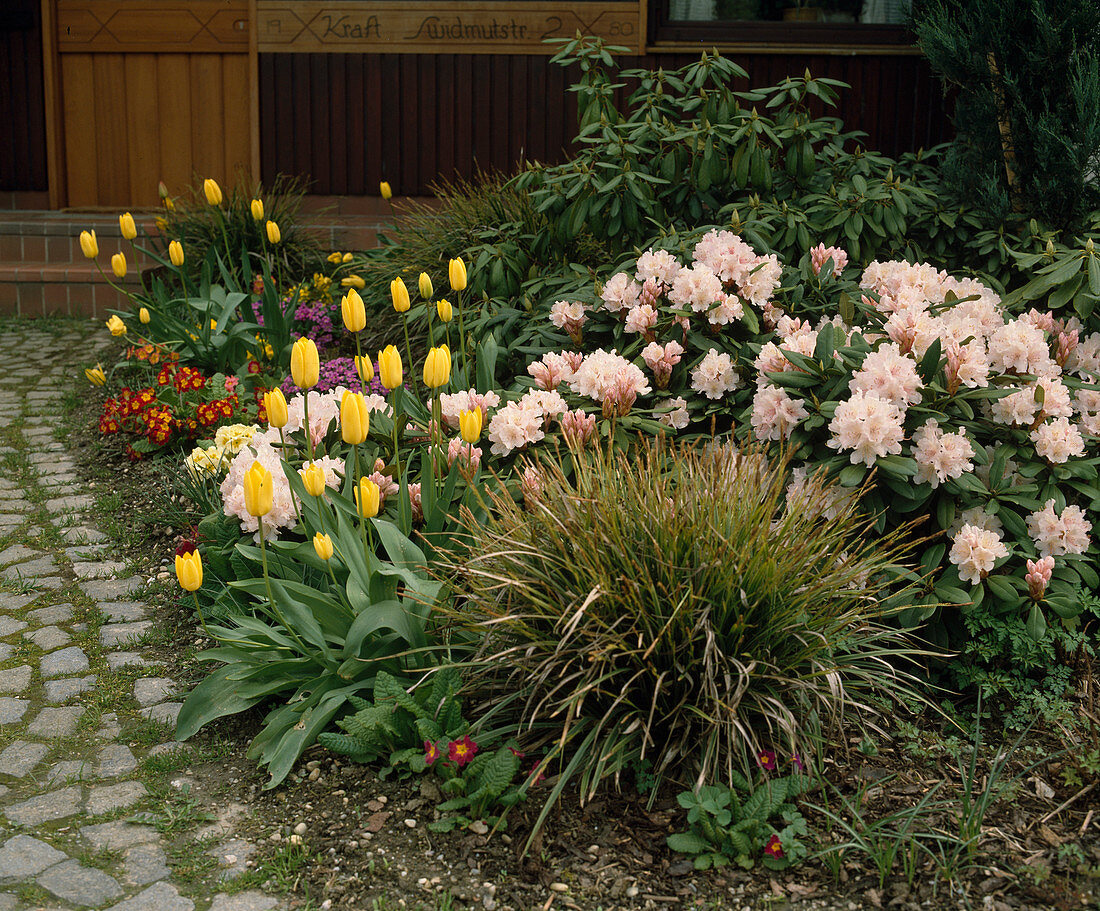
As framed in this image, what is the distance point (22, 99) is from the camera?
7469 mm

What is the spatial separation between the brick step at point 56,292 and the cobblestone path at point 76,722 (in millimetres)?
2626

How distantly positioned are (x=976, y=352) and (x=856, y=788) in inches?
48.0

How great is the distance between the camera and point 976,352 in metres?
2.76

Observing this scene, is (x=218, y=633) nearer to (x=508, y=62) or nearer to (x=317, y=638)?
(x=317, y=638)

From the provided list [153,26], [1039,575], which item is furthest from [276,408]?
[153,26]

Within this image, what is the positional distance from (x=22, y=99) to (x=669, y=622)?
290 inches

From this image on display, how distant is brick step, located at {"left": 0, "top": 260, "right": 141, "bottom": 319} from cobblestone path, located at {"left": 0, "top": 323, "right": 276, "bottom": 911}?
263 centimetres

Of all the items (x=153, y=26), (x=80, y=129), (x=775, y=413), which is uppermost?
(x=153, y=26)

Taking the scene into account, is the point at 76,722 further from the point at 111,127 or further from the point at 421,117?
the point at 111,127

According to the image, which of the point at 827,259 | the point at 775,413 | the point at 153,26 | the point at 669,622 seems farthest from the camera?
the point at 153,26

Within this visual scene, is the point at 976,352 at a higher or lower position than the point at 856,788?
higher

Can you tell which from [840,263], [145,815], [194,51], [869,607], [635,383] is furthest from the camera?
[194,51]

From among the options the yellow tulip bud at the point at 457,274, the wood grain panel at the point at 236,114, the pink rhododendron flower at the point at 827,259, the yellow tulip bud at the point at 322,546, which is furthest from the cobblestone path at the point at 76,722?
the wood grain panel at the point at 236,114

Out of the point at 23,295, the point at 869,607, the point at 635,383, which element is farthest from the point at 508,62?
the point at 869,607
